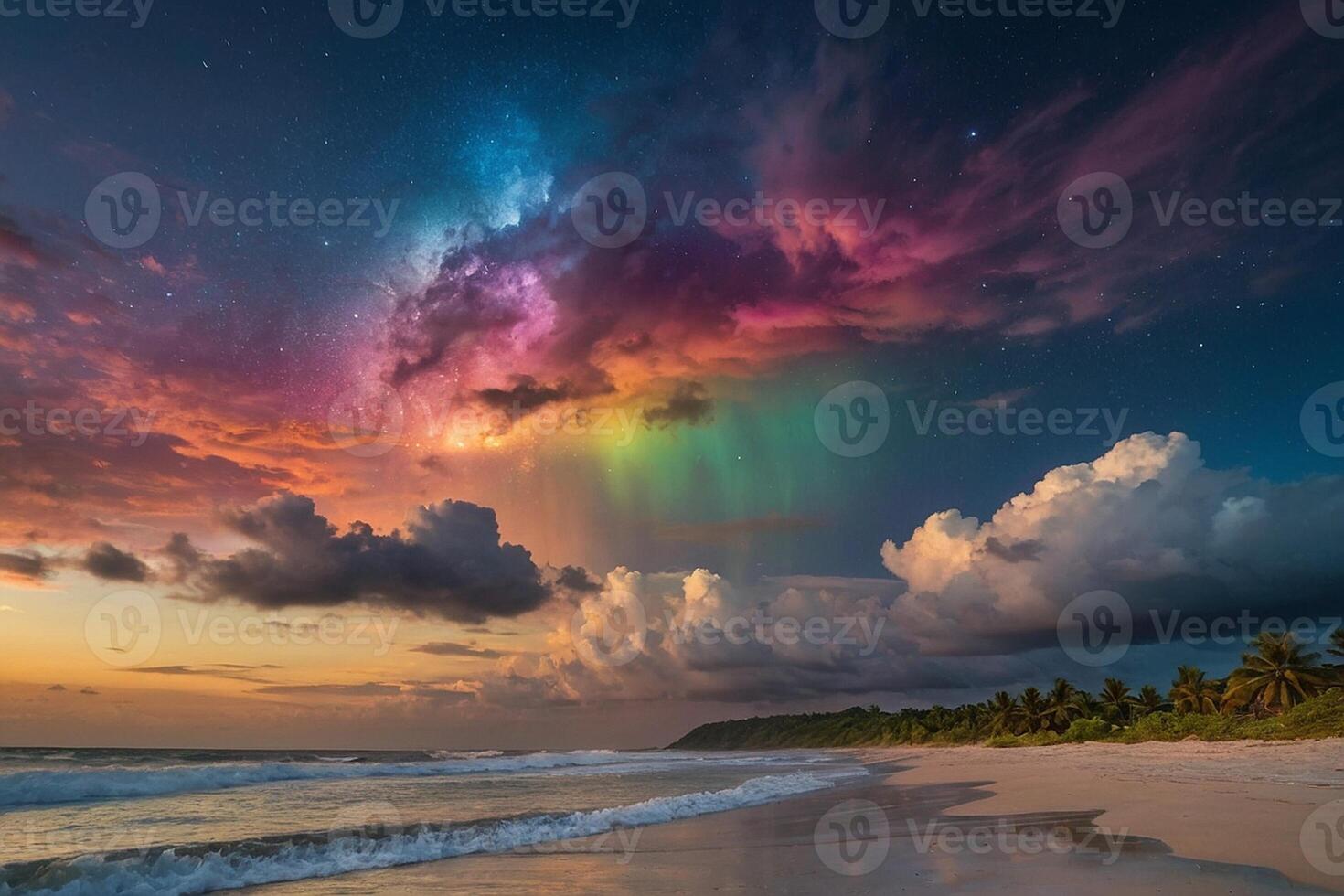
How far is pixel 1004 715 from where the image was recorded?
99438 millimetres

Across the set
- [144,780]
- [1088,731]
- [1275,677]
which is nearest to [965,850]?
[144,780]

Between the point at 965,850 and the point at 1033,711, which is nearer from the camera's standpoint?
the point at 965,850

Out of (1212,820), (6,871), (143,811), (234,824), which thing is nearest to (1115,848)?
(1212,820)

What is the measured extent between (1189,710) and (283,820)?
7936 centimetres

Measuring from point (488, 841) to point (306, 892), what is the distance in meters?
5.81

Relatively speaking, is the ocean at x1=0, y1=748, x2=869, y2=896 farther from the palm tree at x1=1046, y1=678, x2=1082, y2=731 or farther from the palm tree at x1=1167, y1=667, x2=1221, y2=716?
the palm tree at x1=1046, y1=678, x2=1082, y2=731

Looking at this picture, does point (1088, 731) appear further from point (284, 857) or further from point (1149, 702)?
point (284, 857)

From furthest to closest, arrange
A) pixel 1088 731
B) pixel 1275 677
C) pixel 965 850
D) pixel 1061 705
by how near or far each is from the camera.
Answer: pixel 1061 705 < pixel 1088 731 < pixel 1275 677 < pixel 965 850

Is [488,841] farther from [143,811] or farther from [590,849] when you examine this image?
[143,811]

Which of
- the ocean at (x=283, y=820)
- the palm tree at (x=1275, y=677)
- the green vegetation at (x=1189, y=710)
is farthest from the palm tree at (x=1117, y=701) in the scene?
the ocean at (x=283, y=820)

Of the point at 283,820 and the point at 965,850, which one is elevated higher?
the point at 965,850

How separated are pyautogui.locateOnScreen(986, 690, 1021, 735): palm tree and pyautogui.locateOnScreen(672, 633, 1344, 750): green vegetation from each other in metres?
0.12

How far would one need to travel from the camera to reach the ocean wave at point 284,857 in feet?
45.2

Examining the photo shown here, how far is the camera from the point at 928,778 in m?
39.2
